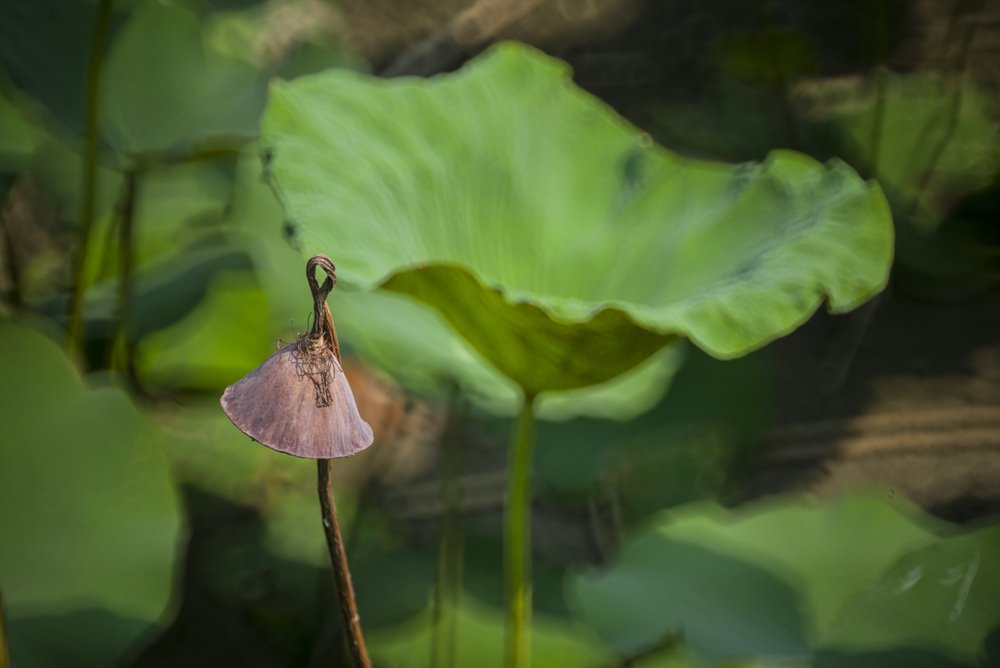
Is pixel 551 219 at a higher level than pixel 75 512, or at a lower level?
higher

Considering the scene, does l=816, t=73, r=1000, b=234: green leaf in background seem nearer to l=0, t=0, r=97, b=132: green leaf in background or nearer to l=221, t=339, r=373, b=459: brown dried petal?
l=0, t=0, r=97, b=132: green leaf in background

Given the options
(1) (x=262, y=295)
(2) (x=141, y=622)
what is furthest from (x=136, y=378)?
(2) (x=141, y=622)

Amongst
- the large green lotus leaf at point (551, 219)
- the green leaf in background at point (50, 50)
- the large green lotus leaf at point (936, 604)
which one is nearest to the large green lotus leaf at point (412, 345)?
the large green lotus leaf at point (551, 219)

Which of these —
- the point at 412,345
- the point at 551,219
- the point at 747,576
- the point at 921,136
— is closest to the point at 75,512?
the point at 412,345

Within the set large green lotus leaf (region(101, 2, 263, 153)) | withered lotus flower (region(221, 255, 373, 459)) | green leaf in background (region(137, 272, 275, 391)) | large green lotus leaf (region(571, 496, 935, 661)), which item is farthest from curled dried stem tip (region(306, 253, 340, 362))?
green leaf in background (region(137, 272, 275, 391))

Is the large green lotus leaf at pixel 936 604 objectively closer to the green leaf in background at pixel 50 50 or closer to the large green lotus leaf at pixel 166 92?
the large green lotus leaf at pixel 166 92

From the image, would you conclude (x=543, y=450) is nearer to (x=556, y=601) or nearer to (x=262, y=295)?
(x=556, y=601)

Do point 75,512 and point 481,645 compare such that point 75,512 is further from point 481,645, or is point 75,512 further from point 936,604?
point 936,604
